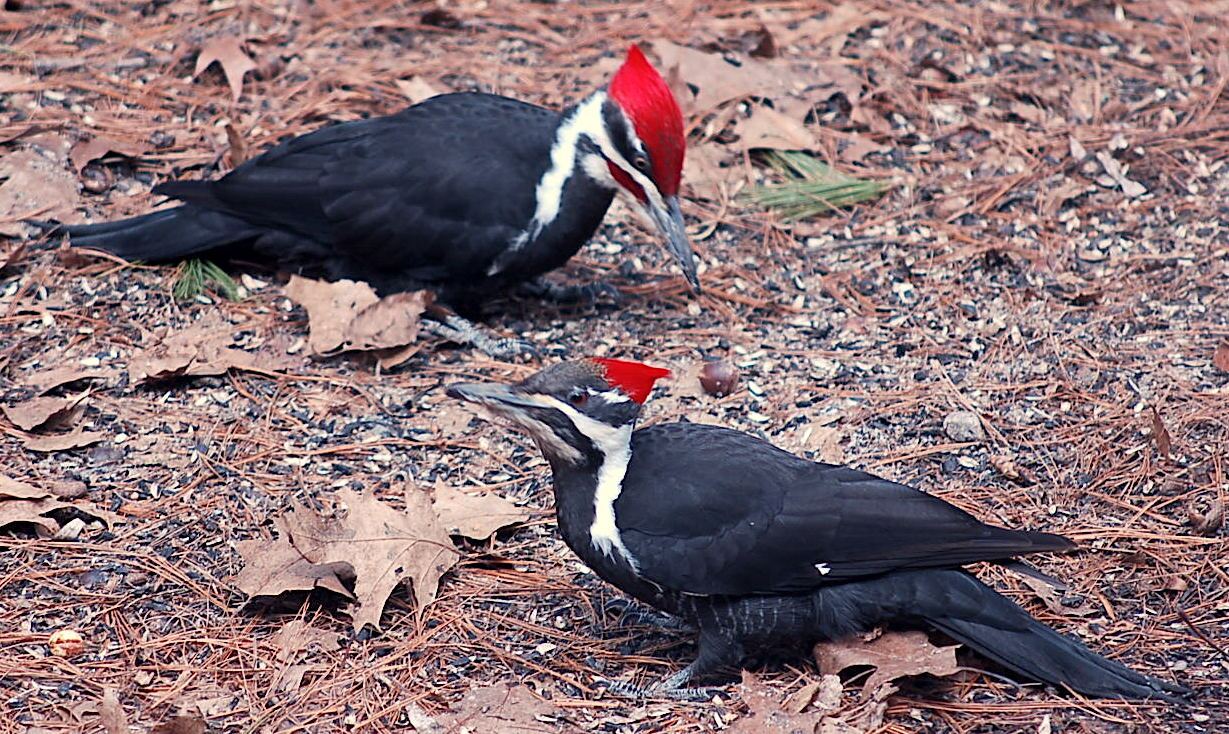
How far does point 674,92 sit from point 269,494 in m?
2.84

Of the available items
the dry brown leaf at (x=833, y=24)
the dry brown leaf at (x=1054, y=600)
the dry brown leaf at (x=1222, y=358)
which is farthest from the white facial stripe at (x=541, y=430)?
the dry brown leaf at (x=833, y=24)

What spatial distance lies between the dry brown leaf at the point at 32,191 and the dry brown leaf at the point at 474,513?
2.23 metres

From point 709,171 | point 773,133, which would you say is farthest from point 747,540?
point 773,133

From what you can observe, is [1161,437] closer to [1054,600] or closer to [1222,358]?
[1222,358]

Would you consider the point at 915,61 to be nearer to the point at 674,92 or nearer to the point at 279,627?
the point at 674,92

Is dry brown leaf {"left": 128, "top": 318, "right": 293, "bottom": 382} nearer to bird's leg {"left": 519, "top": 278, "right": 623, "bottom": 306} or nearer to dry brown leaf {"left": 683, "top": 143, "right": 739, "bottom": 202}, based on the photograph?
bird's leg {"left": 519, "top": 278, "right": 623, "bottom": 306}

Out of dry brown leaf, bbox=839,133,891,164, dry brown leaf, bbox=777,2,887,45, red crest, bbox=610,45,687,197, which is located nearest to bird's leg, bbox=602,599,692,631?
red crest, bbox=610,45,687,197

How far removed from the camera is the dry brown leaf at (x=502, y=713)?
3293mm

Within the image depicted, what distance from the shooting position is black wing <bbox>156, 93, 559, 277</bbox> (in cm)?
516

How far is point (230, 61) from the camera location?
242 inches

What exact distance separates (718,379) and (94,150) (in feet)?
8.88

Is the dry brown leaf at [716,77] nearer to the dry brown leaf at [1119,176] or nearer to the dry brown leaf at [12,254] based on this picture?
the dry brown leaf at [1119,176]

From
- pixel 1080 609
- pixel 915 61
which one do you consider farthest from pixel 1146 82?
pixel 1080 609

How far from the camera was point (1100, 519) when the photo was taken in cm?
407
